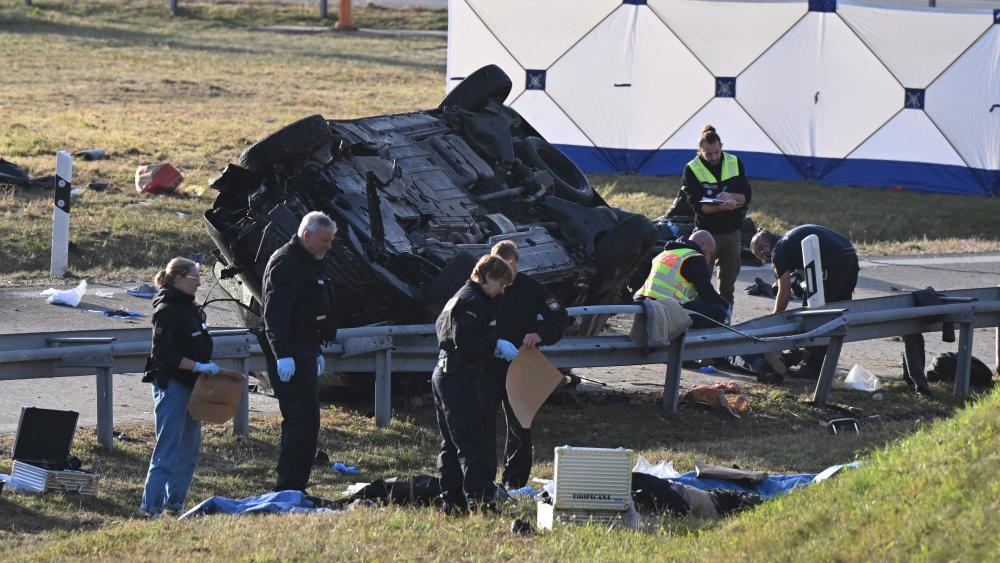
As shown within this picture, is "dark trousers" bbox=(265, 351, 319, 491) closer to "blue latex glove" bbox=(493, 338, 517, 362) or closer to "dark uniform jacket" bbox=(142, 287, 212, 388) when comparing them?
"dark uniform jacket" bbox=(142, 287, 212, 388)

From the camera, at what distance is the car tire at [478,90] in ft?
41.3

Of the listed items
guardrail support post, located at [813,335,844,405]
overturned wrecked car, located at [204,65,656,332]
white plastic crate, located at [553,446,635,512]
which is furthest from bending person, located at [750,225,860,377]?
white plastic crate, located at [553,446,635,512]

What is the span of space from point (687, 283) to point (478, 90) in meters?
2.46

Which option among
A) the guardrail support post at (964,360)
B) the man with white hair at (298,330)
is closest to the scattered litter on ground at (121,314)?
the man with white hair at (298,330)

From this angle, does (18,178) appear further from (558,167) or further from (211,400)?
(211,400)

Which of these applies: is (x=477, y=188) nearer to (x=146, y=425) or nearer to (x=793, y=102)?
(x=146, y=425)

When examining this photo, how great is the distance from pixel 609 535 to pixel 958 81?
17.8 meters

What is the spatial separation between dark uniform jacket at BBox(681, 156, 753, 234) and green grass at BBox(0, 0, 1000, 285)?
221 inches

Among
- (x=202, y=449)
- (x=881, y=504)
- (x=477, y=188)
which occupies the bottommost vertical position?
(x=202, y=449)

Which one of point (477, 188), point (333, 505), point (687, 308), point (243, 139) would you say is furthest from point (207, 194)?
point (333, 505)

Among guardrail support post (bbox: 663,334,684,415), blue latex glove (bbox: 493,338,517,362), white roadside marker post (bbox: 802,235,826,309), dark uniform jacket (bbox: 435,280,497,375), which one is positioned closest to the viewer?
dark uniform jacket (bbox: 435,280,497,375)

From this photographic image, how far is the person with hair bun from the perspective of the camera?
8258 millimetres

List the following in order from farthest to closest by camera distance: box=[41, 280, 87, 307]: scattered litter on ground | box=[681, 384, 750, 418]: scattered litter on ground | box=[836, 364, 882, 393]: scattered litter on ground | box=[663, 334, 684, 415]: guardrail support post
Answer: box=[41, 280, 87, 307]: scattered litter on ground
box=[836, 364, 882, 393]: scattered litter on ground
box=[681, 384, 750, 418]: scattered litter on ground
box=[663, 334, 684, 415]: guardrail support post

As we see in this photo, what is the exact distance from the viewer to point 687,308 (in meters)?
11.7
